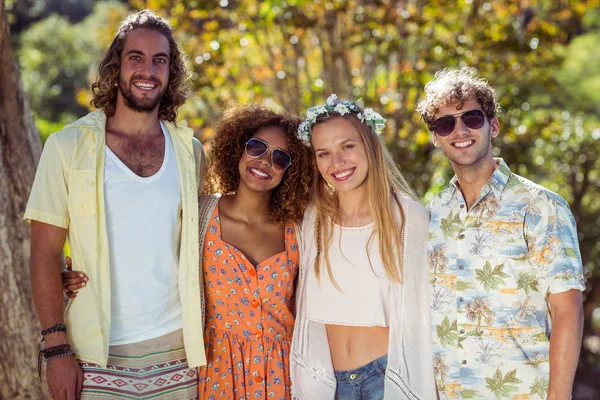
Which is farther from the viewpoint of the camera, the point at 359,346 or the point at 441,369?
the point at 359,346

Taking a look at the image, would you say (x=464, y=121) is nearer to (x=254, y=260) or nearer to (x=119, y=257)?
(x=254, y=260)

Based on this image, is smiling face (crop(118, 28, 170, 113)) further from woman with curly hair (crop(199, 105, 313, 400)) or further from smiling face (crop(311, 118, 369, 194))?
smiling face (crop(311, 118, 369, 194))

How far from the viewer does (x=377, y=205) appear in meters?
3.81

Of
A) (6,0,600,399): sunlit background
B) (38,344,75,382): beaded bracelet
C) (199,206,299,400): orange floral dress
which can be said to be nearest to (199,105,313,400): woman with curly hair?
(199,206,299,400): orange floral dress

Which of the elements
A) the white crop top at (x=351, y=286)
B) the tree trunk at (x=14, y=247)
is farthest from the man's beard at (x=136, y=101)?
the tree trunk at (x=14, y=247)

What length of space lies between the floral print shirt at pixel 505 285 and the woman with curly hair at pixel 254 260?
35.7 inches

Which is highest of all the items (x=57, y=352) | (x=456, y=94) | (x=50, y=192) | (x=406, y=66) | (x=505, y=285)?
(x=406, y=66)

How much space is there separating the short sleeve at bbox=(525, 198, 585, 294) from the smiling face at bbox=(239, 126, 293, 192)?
142 centimetres

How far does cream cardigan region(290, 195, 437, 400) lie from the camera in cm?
358

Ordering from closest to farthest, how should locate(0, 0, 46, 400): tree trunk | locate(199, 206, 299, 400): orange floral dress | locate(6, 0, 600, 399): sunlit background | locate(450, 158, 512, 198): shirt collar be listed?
1. locate(450, 158, 512, 198): shirt collar
2. locate(199, 206, 299, 400): orange floral dress
3. locate(0, 0, 46, 400): tree trunk
4. locate(6, 0, 600, 399): sunlit background

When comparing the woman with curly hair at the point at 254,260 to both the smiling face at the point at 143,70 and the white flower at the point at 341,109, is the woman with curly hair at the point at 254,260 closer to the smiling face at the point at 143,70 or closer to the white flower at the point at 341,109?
the white flower at the point at 341,109

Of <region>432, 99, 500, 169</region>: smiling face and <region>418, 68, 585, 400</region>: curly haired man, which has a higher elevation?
<region>432, 99, 500, 169</region>: smiling face

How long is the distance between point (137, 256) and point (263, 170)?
839 millimetres

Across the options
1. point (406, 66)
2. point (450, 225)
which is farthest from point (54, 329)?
point (406, 66)
